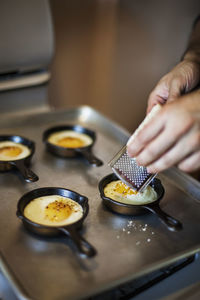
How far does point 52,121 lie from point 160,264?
936mm

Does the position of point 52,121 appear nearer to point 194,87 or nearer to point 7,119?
point 7,119

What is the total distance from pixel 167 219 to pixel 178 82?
440mm

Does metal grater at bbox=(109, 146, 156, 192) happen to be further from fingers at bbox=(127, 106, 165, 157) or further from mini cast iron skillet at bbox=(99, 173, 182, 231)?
fingers at bbox=(127, 106, 165, 157)

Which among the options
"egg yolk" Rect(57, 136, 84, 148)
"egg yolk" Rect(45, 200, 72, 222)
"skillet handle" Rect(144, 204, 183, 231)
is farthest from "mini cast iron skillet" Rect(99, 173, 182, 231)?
"egg yolk" Rect(57, 136, 84, 148)

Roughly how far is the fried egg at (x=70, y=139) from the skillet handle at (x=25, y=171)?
9.6 inches

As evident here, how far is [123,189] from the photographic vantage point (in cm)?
122

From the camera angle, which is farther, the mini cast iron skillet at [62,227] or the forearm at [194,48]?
the forearm at [194,48]

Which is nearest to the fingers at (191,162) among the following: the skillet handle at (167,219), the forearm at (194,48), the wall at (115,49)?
the skillet handle at (167,219)

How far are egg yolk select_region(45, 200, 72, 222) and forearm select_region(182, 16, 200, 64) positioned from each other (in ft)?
2.32

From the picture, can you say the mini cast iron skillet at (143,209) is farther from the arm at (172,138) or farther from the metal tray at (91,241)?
the arm at (172,138)

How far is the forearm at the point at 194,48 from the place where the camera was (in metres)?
1.47

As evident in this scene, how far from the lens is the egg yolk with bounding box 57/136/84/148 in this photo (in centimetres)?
153

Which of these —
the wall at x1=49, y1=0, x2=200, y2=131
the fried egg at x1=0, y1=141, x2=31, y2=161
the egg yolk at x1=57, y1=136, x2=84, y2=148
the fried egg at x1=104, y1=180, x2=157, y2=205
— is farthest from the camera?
the wall at x1=49, y1=0, x2=200, y2=131

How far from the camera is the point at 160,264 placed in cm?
96
